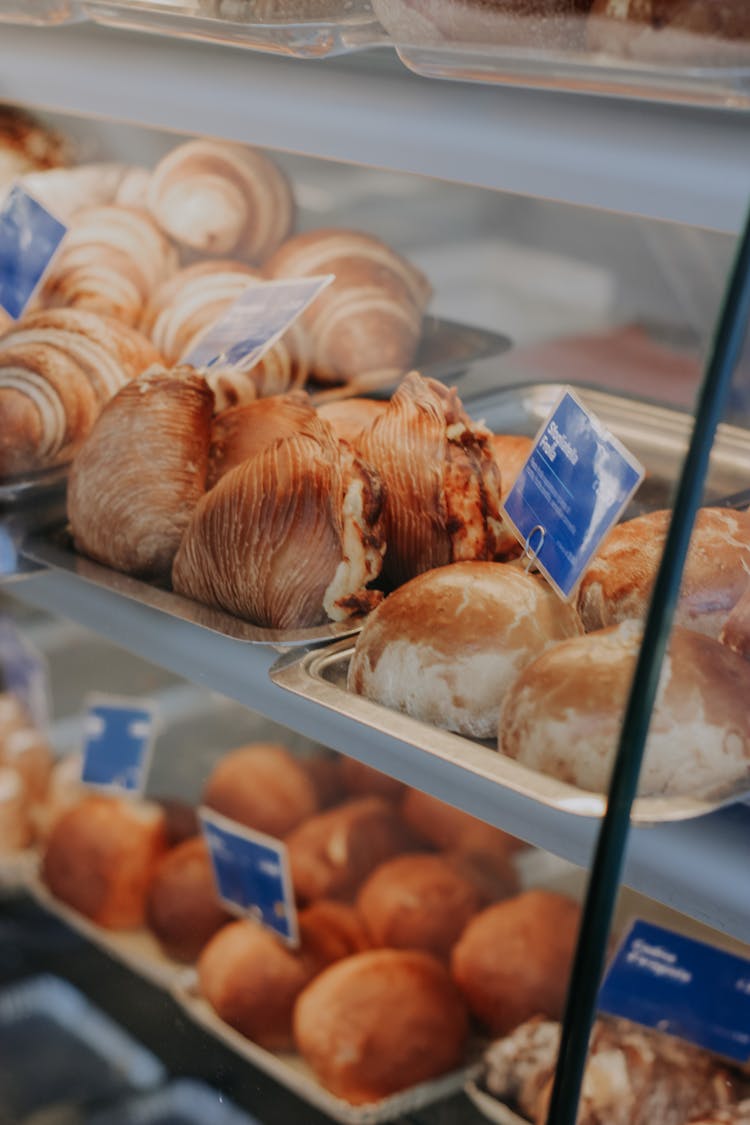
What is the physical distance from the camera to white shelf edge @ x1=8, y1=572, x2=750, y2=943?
60 cm

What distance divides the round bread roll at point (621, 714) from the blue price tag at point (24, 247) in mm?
697

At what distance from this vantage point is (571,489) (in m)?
0.77

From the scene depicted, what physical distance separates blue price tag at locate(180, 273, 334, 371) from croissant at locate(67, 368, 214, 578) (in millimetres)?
41

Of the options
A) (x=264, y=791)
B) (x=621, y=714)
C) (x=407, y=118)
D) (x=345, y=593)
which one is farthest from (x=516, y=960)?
(x=407, y=118)

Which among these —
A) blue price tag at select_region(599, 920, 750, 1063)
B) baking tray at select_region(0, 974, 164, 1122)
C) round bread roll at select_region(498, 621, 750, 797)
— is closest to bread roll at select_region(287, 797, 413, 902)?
baking tray at select_region(0, 974, 164, 1122)

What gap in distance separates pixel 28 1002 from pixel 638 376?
1.94 m

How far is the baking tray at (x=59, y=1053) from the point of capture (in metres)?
1.38

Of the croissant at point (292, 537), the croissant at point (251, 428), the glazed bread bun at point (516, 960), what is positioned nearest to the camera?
the croissant at point (292, 537)

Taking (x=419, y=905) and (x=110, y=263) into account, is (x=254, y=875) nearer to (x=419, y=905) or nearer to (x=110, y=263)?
(x=419, y=905)

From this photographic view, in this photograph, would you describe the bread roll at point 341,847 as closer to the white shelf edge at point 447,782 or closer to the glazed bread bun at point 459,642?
the white shelf edge at point 447,782

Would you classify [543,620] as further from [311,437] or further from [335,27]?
[335,27]

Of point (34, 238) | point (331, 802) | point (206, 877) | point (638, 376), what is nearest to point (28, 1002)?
point (206, 877)

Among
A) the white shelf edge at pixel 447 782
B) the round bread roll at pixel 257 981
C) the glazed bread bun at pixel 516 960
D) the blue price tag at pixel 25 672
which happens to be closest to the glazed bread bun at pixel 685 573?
the white shelf edge at pixel 447 782

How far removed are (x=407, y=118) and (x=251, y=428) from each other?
30cm
